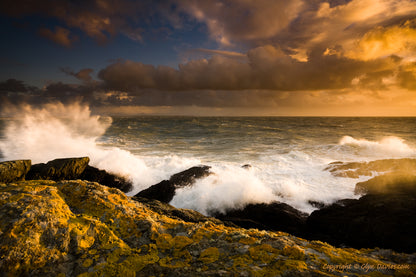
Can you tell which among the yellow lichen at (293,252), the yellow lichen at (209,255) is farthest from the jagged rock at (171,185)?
the yellow lichen at (293,252)

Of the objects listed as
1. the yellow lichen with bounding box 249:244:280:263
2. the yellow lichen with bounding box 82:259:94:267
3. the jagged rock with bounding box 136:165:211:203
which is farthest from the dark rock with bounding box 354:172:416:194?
the yellow lichen with bounding box 82:259:94:267

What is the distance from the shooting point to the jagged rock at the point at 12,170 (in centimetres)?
834

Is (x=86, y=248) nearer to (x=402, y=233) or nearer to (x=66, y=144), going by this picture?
(x=402, y=233)

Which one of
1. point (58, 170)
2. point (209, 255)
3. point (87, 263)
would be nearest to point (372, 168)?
point (209, 255)

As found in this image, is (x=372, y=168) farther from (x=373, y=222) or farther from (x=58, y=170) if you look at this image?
(x=58, y=170)

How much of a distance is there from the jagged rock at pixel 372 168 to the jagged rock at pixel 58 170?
22.4 metres

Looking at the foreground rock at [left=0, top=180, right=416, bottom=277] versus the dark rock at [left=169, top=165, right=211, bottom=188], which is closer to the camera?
the foreground rock at [left=0, top=180, right=416, bottom=277]

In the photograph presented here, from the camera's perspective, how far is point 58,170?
12.5 metres

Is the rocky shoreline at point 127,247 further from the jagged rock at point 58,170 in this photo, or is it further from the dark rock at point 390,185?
the dark rock at point 390,185

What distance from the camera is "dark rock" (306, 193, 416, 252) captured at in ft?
23.0

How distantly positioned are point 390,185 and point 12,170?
21.5 m

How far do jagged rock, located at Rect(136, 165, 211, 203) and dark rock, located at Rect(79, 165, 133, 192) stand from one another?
235cm

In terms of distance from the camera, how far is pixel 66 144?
2422 centimetres

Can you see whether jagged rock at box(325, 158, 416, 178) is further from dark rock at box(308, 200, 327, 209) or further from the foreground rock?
the foreground rock
